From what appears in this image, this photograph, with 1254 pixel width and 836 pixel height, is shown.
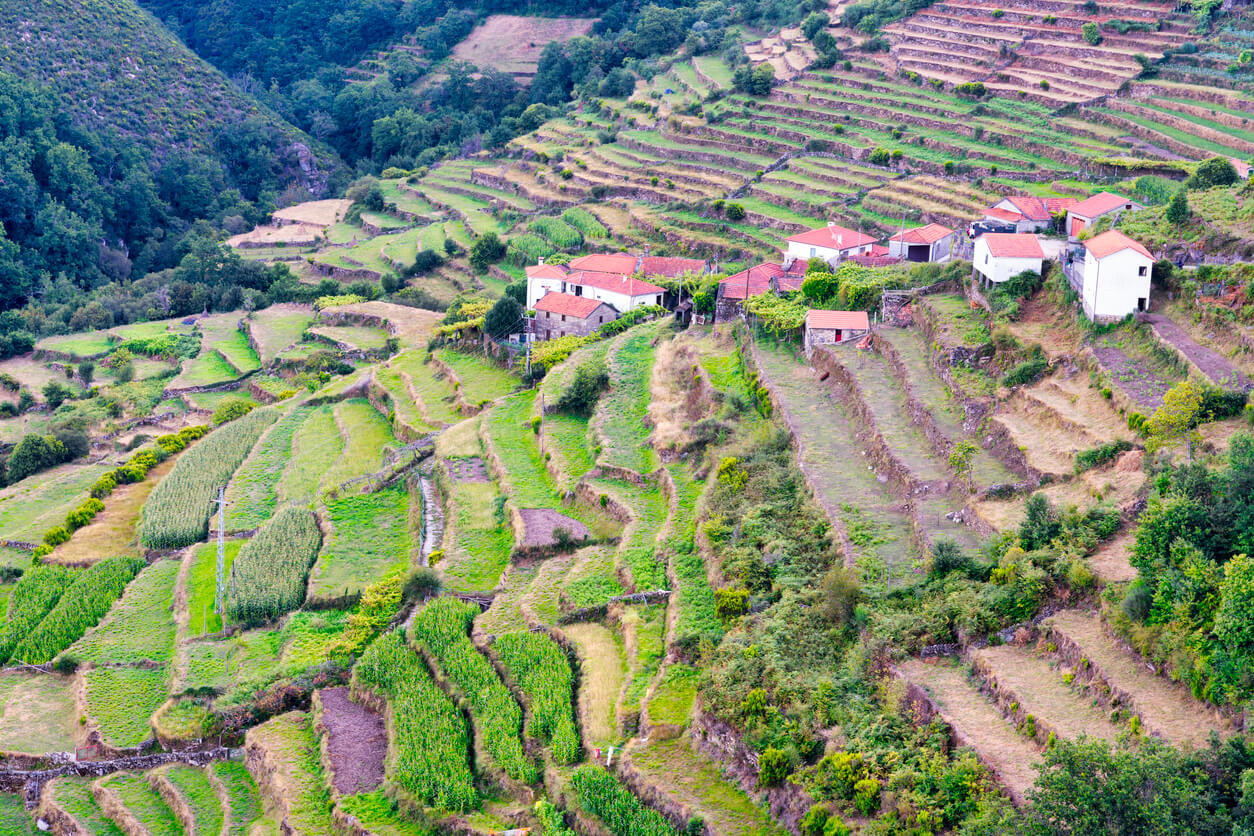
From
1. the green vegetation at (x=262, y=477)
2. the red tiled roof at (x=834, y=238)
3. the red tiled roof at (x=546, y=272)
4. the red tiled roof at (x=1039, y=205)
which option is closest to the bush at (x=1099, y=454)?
the red tiled roof at (x=1039, y=205)

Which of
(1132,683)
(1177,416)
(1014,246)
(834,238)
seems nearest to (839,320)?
(1014,246)

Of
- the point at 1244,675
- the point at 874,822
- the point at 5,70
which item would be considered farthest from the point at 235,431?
the point at 5,70

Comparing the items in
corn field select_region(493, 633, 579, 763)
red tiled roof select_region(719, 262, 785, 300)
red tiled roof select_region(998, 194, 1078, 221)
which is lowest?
corn field select_region(493, 633, 579, 763)

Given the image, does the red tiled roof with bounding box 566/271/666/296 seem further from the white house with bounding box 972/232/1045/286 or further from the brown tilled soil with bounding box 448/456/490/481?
the white house with bounding box 972/232/1045/286

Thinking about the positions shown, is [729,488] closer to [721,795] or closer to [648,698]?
[648,698]

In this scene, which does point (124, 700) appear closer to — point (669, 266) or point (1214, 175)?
point (669, 266)

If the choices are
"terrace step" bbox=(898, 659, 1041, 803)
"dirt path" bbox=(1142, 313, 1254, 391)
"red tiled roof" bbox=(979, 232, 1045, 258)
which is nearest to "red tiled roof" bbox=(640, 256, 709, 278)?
"red tiled roof" bbox=(979, 232, 1045, 258)

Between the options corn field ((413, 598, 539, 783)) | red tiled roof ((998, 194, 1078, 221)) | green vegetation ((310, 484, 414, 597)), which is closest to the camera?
corn field ((413, 598, 539, 783))
